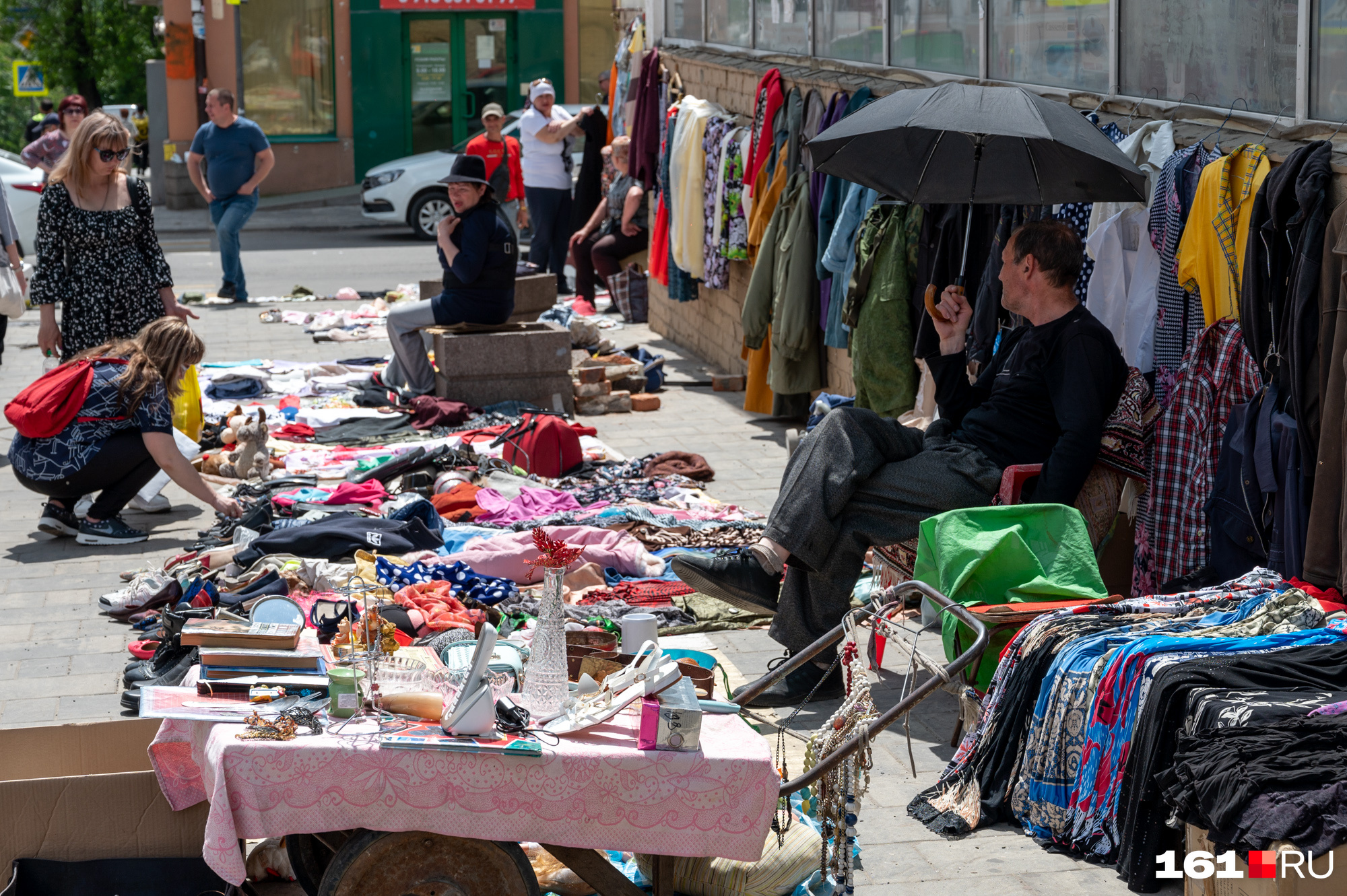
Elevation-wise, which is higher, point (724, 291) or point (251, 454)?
point (724, 291)

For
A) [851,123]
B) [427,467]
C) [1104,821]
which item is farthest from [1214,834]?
[427,467]

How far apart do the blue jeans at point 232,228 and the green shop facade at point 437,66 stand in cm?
1008

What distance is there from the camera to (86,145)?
775 cm

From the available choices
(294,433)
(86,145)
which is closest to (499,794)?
(86,145)

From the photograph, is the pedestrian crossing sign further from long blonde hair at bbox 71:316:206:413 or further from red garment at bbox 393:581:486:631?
red garment at bbox 393:581:486:631

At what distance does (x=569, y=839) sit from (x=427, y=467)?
197 inches

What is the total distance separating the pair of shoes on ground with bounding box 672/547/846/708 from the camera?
210 inches

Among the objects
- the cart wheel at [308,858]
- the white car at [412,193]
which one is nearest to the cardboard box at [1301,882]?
the cart wheel at [308,858]

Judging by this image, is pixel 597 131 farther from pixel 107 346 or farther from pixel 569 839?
pixel 569 839

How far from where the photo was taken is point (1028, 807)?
432cm

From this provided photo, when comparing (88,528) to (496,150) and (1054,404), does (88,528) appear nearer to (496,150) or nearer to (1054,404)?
(1054,404)

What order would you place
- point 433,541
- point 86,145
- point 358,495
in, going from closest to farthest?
point 433,541 < point 358,495 < point 86,145

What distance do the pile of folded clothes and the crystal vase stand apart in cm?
103

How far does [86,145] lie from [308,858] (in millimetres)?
5230
